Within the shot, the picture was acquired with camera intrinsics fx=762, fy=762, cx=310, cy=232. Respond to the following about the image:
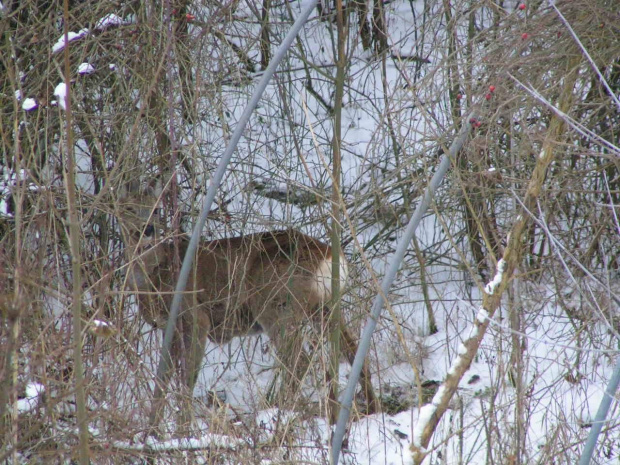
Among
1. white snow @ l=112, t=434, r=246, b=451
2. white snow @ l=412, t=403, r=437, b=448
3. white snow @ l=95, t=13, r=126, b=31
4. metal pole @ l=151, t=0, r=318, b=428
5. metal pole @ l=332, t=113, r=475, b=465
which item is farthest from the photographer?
white snow @ l=95, t=13, r=126, b=31

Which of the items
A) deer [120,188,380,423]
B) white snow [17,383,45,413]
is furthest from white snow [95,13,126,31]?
white snow [17,383,45,413]

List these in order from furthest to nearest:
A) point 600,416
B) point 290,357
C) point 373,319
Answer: point 290,357 < point 373,319 < point 600,416

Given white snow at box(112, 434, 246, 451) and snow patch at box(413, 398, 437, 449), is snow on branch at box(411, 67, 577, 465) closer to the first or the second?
snow patch at box(413, 398, 437, 449)

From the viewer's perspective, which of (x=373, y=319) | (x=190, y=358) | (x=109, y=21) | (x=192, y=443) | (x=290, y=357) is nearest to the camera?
(x=373, y=319)

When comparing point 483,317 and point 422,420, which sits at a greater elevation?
point 483,317

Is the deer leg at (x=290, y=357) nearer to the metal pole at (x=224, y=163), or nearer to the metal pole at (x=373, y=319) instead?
the metal pole at (x=373, y=319)

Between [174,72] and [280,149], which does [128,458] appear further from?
[280,149]

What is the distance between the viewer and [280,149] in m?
7.65

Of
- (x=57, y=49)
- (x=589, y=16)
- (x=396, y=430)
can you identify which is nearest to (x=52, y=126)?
(x=57, y=49)

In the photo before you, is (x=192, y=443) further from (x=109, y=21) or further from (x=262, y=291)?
(x=109, y=21)

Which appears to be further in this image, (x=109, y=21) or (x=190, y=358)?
(x=190, y=358)

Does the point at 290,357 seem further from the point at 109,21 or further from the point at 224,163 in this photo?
the point at 109,21

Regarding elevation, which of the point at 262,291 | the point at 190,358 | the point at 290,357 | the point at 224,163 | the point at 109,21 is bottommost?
the point at 190,358

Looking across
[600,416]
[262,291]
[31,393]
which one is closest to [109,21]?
[262,291]
